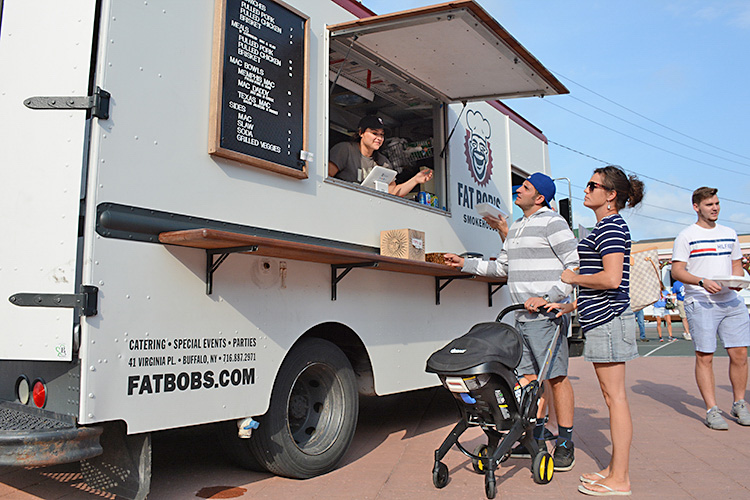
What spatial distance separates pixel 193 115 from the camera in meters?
3.38

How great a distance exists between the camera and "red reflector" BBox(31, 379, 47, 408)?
298cm

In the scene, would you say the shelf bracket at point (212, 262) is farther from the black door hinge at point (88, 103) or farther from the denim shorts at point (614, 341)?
the denim shorts at point (614, 341)

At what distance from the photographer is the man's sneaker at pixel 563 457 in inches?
158

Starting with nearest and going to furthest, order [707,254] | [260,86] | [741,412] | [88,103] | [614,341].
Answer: [88,103] → [614,341] → [260,86] → [741,412] → [707,254]

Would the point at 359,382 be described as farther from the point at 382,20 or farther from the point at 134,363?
the point at 382,20

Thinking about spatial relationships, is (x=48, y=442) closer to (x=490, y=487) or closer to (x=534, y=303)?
(x=490, y=487)

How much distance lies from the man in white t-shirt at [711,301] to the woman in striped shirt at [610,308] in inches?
80.7

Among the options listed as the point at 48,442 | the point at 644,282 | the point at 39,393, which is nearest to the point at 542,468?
the point at 48,442

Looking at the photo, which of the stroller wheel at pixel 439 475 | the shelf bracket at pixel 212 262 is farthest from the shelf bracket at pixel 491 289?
the shelf bracket at pixel 212 262

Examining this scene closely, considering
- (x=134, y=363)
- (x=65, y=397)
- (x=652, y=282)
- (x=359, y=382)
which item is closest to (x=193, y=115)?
(x=134, y=363)

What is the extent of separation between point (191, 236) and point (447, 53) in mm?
2948

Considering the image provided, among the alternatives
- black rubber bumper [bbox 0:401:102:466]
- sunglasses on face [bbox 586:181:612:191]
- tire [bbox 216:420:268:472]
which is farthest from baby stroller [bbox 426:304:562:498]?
black rubber bumper [bbox 0:401:102:466]

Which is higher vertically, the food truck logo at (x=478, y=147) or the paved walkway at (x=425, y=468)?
the food truck logo at (x=478, y=147)

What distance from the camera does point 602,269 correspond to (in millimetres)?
3799
